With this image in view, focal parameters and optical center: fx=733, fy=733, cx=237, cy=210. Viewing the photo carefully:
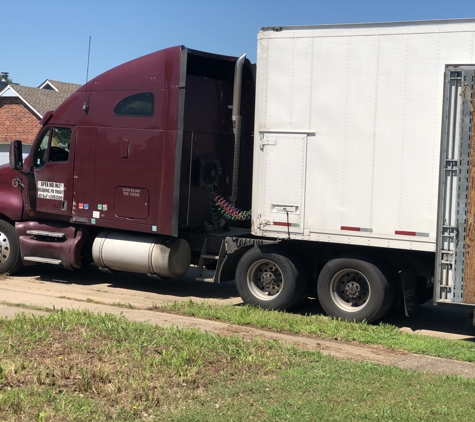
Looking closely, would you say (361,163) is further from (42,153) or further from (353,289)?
(42,153)

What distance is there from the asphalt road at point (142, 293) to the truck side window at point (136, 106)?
2.89 m

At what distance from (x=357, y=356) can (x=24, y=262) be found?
702cm

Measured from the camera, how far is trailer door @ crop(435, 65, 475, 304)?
27.9 feet

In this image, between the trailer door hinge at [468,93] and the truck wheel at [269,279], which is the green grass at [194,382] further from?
the trailer door hinge at [468,93]

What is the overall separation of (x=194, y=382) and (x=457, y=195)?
405cm

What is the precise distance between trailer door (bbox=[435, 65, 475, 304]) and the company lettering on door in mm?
6450

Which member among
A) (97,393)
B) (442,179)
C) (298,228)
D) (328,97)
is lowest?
(97,393)

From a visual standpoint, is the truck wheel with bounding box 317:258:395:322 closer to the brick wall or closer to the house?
the house

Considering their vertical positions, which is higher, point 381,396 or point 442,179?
point 442,179

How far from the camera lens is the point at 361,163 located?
935 centimetres

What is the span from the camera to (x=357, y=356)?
310 inches

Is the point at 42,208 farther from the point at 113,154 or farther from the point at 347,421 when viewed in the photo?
the point at 347,421

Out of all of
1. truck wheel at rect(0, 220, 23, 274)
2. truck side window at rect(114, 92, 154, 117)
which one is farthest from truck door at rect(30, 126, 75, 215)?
truck side window at rect(114, 92, 154, 117)

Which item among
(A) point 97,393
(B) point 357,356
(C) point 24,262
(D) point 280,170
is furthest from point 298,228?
(C) point 24,262
